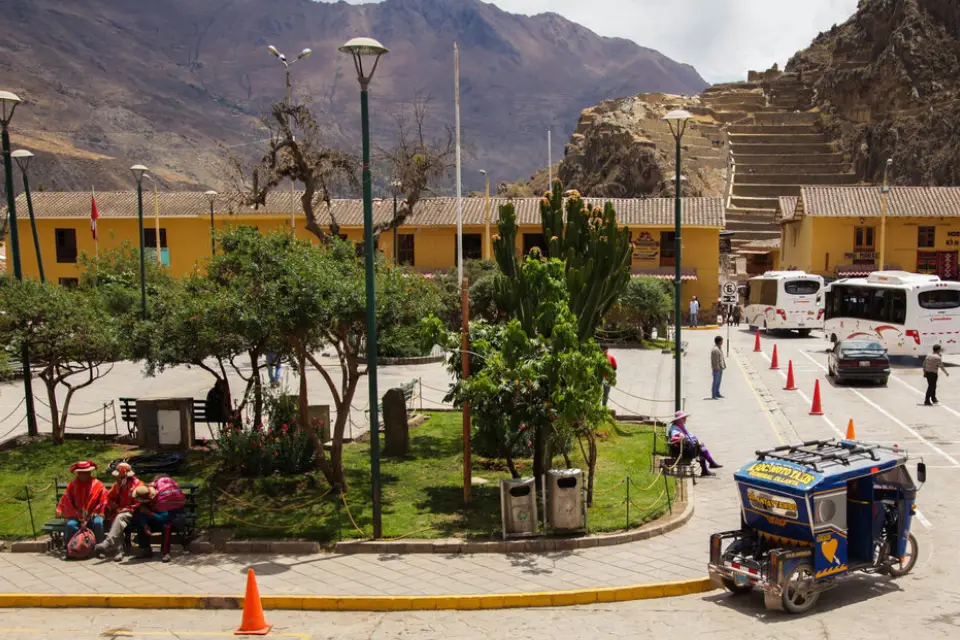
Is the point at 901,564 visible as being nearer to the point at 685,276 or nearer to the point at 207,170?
the point at 685,276

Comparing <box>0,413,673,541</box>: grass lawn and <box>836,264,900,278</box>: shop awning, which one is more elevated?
<box>836,264,900,278</box>: shop awning

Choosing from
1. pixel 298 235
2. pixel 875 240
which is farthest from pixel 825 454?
pixel 875 240

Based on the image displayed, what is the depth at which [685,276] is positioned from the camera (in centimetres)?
4756

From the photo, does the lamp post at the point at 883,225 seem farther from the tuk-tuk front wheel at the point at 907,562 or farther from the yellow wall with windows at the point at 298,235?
the tuk-tuk front wheel at the point at 907,562

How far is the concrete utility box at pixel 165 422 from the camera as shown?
1705cm

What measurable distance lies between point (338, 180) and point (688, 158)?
6434cm

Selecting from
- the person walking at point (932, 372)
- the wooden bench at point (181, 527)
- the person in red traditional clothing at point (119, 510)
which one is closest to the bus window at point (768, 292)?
the person walking at point (932, 372)

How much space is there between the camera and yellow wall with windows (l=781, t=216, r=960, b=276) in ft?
161

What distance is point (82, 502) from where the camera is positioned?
11992 mm

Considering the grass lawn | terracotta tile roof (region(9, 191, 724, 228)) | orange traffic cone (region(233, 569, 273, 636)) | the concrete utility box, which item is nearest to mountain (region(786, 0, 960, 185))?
terracotta tile roof (region(9, 191, 724, 228))

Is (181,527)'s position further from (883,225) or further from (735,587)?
(883,225)

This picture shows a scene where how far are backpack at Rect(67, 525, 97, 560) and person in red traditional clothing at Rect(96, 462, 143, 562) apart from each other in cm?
10

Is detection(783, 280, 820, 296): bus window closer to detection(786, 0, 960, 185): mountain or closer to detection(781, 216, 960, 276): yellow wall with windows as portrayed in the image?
detection(781, 216, 960, 276): yellow wall with windows

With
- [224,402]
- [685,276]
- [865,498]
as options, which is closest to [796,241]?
[685,276]
